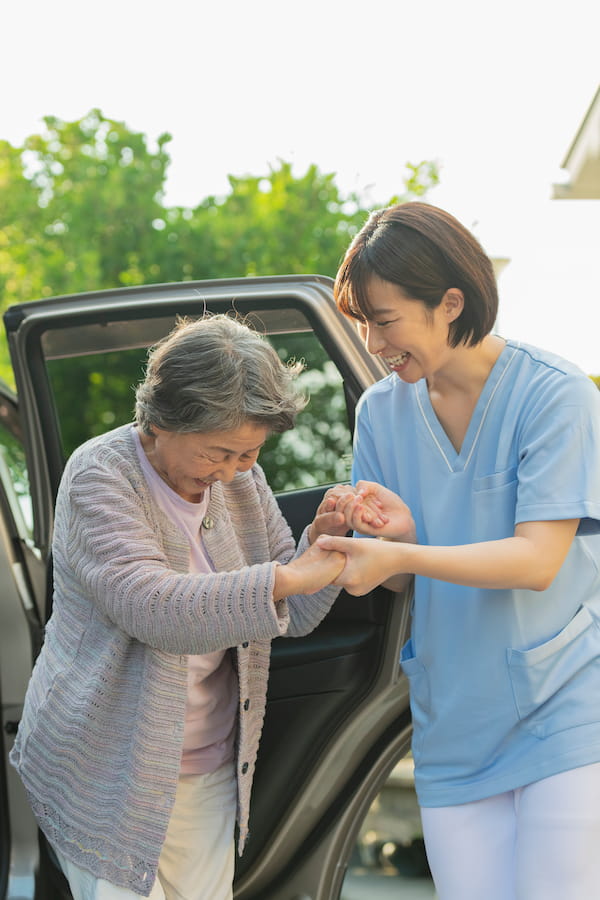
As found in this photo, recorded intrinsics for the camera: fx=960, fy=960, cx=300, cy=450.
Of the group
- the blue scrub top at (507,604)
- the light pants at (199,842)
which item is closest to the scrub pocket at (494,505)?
the blue scrub top at (507,604)

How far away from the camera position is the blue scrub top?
1.69 meters

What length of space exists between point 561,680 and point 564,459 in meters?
0.40

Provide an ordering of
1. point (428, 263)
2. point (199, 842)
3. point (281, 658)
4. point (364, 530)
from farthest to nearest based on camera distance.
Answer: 1. point (281, 658)
2. point (199, 842)
3. point (364, 530)
4. point (428, 263)

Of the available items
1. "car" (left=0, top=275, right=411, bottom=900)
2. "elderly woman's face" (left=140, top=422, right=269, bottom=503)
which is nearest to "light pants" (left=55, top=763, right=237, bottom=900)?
"car" (left=0, top=275, right=411, bottom=900)

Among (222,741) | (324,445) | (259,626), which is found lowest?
(324,445)

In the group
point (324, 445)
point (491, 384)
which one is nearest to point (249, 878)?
point (491, 384)

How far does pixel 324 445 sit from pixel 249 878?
4.45 m

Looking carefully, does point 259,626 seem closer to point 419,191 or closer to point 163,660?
point 163,660

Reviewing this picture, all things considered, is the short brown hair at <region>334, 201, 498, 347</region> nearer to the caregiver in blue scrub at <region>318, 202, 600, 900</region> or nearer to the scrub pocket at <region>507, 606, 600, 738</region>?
the caregiver in blue scrub at <region>318, 202, 600, 900</region>

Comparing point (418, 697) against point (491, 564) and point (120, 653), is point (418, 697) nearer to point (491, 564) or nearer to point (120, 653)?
point (491, 564)

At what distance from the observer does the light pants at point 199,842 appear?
6.43 ft

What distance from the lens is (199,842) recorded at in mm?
1986

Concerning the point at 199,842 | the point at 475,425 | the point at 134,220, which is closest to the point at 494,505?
the point at 475,425

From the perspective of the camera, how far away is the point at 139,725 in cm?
177
